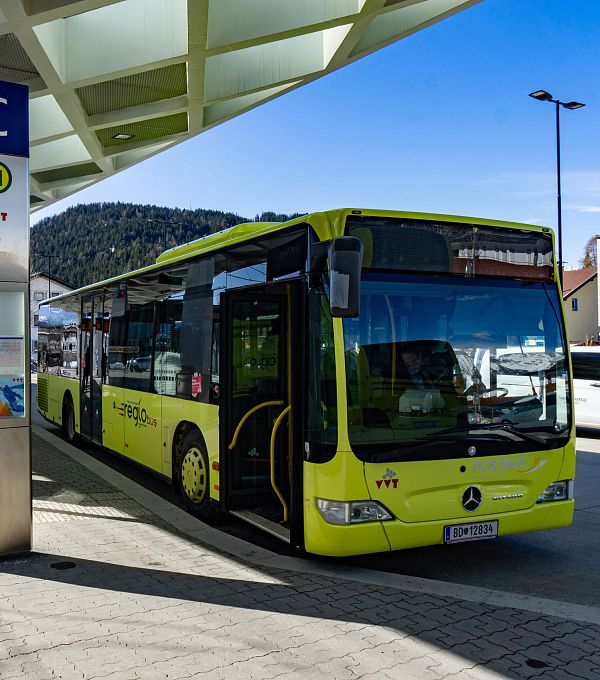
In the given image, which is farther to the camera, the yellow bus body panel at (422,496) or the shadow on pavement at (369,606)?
the yellow bus body panel at (422,496)

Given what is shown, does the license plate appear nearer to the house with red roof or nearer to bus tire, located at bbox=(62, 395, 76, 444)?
bus tire, located at bbox=(62, 395, 76, 444)

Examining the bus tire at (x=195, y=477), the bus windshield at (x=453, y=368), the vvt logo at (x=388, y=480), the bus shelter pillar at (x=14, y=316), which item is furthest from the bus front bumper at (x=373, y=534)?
the bus shelter pillar at (x=14, y=316)

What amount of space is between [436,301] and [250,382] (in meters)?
2.00

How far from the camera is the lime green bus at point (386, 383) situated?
5.25 metres

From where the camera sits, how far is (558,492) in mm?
5992

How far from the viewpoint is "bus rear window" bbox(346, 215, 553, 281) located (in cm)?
544

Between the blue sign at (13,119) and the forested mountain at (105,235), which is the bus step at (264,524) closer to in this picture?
the blue sign at (13,119)

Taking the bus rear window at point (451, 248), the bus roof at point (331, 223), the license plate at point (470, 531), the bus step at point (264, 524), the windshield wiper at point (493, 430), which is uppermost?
the bus roof at point (331, 223)

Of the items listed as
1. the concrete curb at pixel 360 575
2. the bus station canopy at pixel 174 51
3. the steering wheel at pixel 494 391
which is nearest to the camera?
the concrete curb at pixel 360 575

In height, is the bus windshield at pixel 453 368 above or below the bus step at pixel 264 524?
above

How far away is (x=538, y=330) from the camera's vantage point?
5.97 metres

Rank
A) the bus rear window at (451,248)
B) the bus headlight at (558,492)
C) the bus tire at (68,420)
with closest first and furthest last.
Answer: the bus rear window at (451,248) < the bus headlight at (558,492) < the bus tire at (68,420)

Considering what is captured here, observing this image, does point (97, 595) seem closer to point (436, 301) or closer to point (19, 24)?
point (436, 301)

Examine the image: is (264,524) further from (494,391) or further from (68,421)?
(68,421)
